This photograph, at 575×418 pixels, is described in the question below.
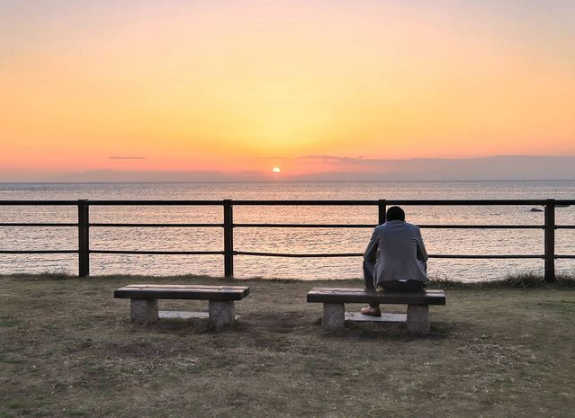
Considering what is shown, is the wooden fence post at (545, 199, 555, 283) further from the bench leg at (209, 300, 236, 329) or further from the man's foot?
the bench leg at (209, 300, 236, 329)

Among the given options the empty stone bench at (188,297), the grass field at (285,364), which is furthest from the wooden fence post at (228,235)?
the empty stone bench at (188,297)

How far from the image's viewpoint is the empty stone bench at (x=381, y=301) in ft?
17.8

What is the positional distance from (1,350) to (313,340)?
2690mm

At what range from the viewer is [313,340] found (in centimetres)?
535

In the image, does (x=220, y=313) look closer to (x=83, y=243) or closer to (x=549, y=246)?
(x=83, y=243)

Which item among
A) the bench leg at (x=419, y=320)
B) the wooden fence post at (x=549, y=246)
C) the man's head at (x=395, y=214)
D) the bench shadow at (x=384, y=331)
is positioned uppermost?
the man's head at (x=395, y=214)

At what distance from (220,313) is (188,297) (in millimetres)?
361

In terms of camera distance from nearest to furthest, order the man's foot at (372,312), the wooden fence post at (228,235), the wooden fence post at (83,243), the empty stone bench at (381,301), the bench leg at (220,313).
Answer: the empty stone bench at (381,301) → the bench leg at (220,313) → the man's foot at (372,312) → the wooden fence post at (228,235) → the wooden fence post at (83,243)

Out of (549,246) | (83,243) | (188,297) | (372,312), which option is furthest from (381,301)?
(83,243)

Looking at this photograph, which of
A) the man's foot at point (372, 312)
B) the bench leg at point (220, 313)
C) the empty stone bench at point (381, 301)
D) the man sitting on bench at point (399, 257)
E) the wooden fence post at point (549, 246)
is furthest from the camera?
the wooden fence post at point (549, 246)

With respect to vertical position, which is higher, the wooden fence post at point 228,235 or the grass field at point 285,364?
the wooden fence post at point 228,235

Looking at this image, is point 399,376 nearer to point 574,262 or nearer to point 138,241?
point 574,262

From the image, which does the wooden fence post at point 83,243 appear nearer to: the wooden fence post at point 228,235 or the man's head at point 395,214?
the wooden fence post at point 228,235

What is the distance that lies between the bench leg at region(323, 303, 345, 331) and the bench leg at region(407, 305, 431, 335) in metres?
0.64
